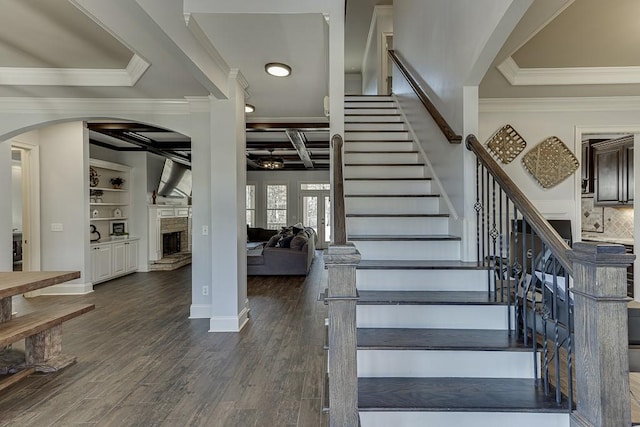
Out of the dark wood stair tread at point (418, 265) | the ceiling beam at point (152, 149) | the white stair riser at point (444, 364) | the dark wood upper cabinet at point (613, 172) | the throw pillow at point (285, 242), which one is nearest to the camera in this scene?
the white stair riser at point (444, 364)

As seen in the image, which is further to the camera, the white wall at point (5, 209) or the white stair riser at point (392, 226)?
the white wall at point (5, 209)

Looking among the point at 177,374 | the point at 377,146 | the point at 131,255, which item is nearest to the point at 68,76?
the point at 177,374

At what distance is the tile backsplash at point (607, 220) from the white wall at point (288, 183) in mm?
7330

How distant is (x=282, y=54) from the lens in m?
3.30

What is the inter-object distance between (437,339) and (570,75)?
2.98 meters

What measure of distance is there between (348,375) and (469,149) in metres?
1.98

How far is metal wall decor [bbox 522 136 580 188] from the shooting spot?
3879mm

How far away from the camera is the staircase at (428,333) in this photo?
171cm

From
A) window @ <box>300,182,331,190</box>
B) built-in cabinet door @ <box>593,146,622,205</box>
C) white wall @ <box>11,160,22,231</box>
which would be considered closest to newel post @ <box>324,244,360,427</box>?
built-in cabinet door @ <box>593,146,622,205</box>

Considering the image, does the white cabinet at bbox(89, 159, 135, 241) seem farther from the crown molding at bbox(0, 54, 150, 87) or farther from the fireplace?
the crown molding at bbox(0, 54, 150, 87)

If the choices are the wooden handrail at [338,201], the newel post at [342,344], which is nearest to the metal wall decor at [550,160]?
the wooden handrail at [338,201]

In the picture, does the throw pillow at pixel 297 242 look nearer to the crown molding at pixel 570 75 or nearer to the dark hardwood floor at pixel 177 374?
the dark hardwood floor at pixel 177 374

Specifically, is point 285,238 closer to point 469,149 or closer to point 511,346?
point 469,149

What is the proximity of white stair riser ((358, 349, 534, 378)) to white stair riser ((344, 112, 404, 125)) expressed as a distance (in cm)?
349
